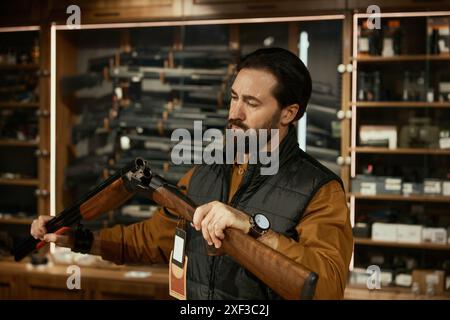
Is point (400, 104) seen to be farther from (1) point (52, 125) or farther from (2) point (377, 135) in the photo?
(1) point (52, 125)

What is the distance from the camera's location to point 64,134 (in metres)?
3.32

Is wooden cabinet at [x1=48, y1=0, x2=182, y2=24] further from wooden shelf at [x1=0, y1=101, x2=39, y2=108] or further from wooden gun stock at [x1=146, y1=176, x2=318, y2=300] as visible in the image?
wooden gun stock at [x1=146, y1=176, x2=318, y2=300]

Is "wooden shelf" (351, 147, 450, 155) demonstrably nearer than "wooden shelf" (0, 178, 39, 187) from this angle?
Yes

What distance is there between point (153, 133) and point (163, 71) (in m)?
0.36

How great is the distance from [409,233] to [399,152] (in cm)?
41

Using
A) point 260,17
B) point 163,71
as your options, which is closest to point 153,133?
point 163,71

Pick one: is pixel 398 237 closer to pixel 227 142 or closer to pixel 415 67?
pixel 415 67

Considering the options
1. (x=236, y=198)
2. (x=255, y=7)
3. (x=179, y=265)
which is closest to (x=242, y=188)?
(x=236, y=198)

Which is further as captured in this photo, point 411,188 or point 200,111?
point 200,111

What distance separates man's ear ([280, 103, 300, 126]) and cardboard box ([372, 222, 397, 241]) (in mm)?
1706

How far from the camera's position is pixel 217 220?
3.84ft

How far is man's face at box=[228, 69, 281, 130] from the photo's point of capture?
1.40 meters

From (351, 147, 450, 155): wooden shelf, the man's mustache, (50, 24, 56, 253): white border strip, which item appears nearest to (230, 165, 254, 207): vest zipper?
the man's mustache

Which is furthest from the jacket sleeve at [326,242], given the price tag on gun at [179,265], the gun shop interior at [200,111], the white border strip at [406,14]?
the white border strip at [406,14]
